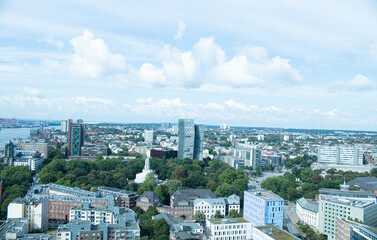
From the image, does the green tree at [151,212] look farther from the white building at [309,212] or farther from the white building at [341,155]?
the white building at [341,155]

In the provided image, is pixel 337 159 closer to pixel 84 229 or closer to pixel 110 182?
pixel 110 182

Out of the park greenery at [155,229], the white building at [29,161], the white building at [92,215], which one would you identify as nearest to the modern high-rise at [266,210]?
the park greenery at [155,229]

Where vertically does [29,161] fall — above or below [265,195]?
below

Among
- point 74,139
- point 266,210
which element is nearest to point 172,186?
point 266,210

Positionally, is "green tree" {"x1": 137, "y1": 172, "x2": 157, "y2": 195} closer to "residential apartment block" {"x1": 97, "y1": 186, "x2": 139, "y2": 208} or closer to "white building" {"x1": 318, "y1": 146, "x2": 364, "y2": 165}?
"residential apartment block" {"x1": 97, "y1": 186, "x2": 139, "y2": 208}

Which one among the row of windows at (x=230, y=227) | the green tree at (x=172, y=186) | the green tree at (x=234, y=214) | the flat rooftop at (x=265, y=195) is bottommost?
the green tree at (x=234, y=214)

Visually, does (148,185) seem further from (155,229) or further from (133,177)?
(155,229)
